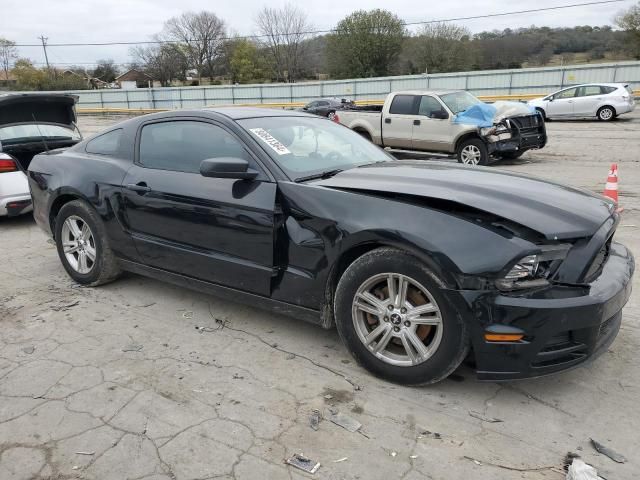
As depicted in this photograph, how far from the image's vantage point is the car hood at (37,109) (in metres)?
7.41

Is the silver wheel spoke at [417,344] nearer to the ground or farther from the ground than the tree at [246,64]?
nearer to the ground

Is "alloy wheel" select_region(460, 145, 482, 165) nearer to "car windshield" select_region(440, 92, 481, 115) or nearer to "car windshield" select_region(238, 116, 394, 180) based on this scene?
"car windshield" select_region(440, 92, 481, 115)

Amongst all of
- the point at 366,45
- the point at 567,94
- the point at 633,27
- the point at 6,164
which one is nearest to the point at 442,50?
the point at 366,45

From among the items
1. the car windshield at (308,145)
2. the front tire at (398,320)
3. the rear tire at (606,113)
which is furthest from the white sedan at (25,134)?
the rear tire at (606,113)

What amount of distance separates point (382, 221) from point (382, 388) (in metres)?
0.96

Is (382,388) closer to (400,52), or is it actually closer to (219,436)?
(219,436)

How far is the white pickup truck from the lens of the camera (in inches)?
435

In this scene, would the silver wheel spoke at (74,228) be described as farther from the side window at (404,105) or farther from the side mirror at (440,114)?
the side window at (404,105)

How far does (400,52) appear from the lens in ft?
212

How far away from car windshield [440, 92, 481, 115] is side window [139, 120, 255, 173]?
8568mm

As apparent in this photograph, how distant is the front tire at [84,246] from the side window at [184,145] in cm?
80

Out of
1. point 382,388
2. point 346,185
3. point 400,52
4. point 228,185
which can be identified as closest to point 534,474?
point 382,388

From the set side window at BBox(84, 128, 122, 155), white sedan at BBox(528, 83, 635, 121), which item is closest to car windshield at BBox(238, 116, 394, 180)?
side window at BBox(84, 128, 122, 155)

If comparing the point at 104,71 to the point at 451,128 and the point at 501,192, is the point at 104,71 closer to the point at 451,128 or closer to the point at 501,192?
the point at 451,128
